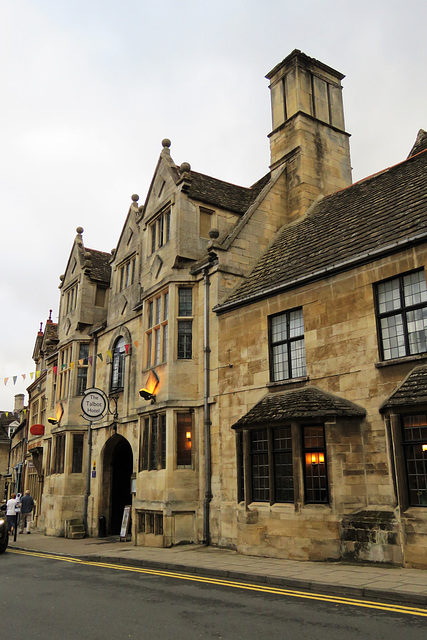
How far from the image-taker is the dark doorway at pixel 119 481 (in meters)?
23.1

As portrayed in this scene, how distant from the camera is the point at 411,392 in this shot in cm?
1110

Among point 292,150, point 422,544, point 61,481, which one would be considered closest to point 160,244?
point 292,150

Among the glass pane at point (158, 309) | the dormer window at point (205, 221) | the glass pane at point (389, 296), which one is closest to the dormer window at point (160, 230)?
the dormer window at point (205, 221)

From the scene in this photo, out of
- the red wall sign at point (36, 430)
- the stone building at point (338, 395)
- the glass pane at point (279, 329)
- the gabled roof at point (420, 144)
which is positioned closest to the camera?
the stone building at point (338, 395)

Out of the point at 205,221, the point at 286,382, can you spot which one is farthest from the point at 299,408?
the point at 205,221

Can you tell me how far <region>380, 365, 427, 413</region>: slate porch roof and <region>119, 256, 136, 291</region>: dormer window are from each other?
14393 mm

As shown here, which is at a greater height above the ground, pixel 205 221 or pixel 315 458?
pixel 205 221

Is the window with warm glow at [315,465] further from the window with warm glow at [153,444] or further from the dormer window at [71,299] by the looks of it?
the dormer window at [71,299]

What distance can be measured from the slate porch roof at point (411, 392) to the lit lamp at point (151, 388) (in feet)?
28.3

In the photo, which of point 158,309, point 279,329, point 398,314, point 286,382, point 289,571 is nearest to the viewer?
point 289,571

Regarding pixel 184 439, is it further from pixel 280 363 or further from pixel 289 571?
pixel 289 571

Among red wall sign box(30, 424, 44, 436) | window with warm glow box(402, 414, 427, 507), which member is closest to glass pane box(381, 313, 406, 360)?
window with warm glow box(402, 414, 427, 507)

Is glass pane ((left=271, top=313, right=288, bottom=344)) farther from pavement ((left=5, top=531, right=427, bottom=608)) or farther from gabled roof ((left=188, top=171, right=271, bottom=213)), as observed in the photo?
gabled roof ((left=188, top=171, right=271, bottom=213))

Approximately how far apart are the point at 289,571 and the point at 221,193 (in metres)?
14.8
